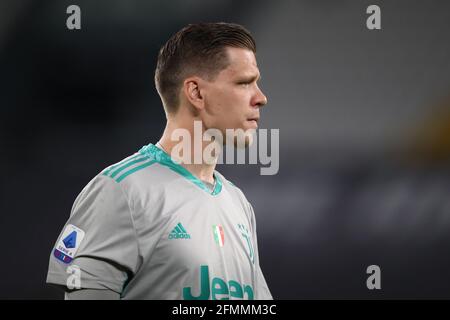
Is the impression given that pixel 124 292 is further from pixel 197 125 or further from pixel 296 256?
pixel 296 256

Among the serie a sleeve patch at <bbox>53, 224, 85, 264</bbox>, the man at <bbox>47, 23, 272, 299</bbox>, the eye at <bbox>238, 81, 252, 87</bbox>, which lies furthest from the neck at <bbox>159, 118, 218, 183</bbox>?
the serie a sleeve patch at <bbox>53, 224, 85, 264</bbox>

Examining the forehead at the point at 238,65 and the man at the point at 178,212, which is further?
the forehead at the point at 238,65

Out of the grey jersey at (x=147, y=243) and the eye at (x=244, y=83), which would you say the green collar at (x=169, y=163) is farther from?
the eye at (x=244, y=83)

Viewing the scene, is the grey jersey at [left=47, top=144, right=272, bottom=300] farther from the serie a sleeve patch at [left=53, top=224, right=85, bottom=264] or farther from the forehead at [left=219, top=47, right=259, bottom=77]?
the forehead at [left=219, top=47, right=259, bottom=77]

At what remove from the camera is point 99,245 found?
4.75ft

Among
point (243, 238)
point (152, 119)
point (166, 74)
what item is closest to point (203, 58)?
point (166, 74)

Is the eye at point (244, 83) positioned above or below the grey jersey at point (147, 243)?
above

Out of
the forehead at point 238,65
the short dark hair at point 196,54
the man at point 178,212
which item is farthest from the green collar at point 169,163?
the forehead at point 238,65

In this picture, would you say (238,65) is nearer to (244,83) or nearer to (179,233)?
(244,83)

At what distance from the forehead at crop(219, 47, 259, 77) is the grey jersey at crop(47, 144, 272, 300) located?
329 mm

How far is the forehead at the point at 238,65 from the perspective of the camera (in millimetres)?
1663

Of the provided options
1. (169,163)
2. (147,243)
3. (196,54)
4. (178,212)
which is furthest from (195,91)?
(147,243)

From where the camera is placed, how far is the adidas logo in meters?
1.51
